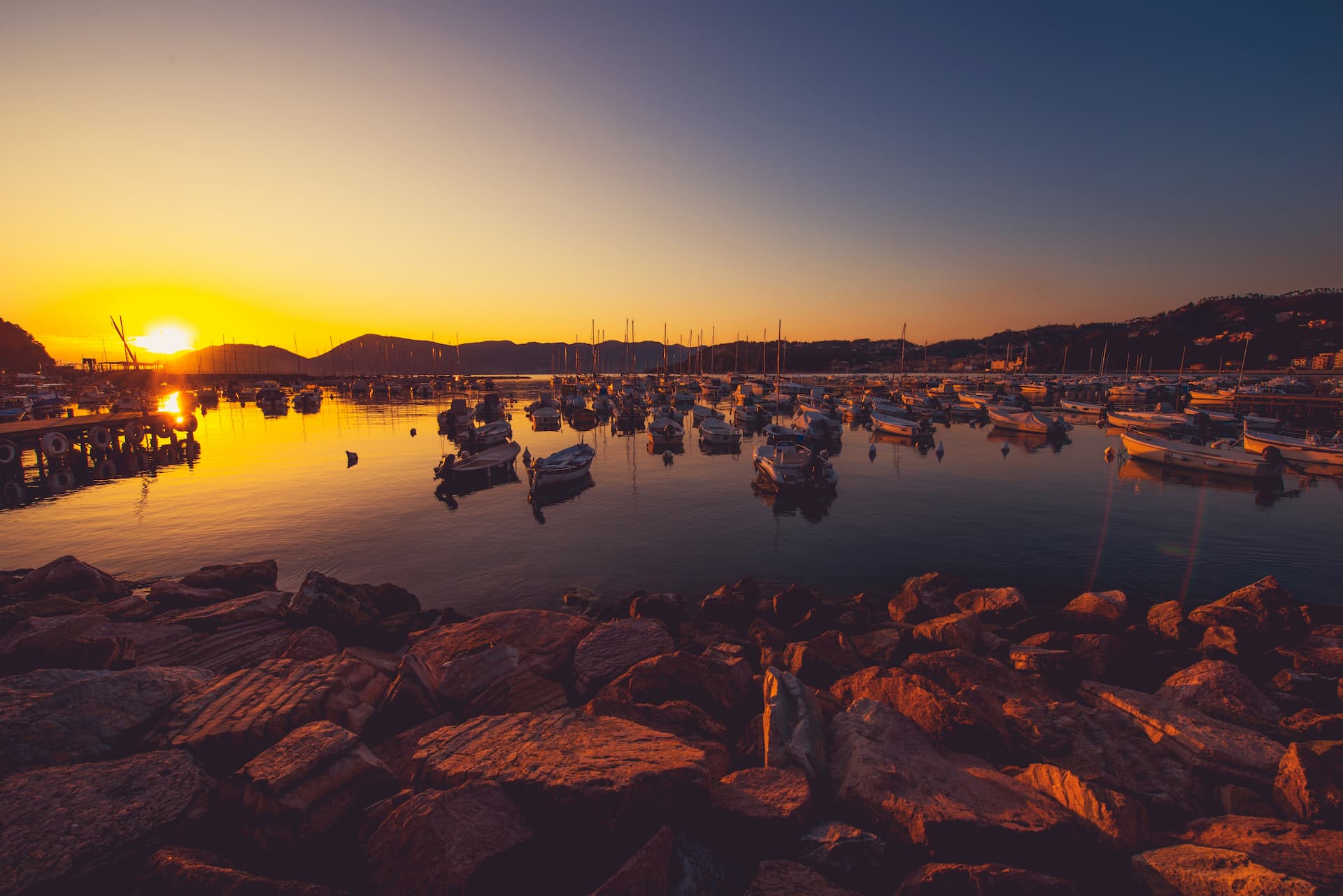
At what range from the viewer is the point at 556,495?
29734 mm

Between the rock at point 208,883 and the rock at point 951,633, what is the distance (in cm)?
1121

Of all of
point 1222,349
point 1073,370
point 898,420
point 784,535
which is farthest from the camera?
point 1073,370

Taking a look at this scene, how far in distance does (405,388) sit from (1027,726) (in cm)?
13057

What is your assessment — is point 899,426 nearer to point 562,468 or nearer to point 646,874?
point 562,468

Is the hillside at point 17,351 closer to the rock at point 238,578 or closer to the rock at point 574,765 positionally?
the rock at point 238,578

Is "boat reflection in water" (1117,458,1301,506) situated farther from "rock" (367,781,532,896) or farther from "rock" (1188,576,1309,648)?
"rock" (367,781,532,896)

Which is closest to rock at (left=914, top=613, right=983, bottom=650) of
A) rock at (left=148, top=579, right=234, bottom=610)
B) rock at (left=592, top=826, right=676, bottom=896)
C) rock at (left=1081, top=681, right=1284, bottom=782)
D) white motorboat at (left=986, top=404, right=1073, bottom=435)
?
rock at (left=1081, top=681, right=1284, bottom=782)

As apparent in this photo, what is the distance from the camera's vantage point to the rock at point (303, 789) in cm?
481

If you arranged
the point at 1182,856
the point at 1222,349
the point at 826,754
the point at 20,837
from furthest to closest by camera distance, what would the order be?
the point at 1222,349 < the point at 826,754 < the point at 1182,856 < the point at 20,837

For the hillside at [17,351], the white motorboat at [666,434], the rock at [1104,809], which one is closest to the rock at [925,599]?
the rock at [1104,809]

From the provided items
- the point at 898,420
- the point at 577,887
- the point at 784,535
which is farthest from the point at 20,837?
the point at 898,420

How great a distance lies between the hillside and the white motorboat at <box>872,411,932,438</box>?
185m

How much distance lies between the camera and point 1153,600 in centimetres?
1596

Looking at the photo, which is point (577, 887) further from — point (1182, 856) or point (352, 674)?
point (1182, 856)
